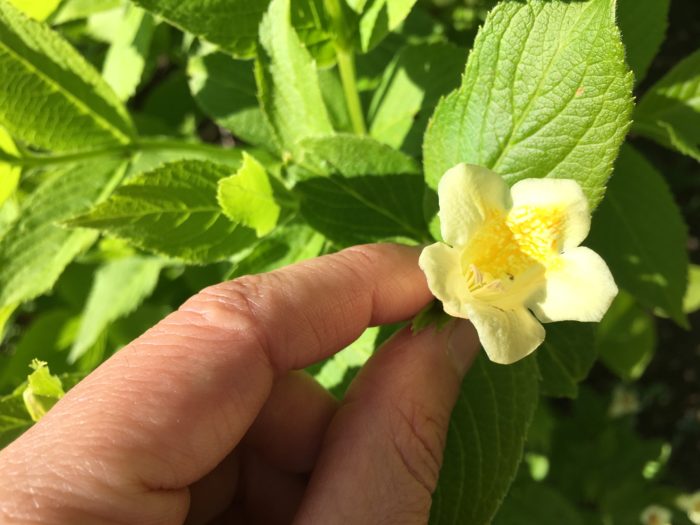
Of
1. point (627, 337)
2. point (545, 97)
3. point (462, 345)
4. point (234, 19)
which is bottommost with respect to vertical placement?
point (627, 337)

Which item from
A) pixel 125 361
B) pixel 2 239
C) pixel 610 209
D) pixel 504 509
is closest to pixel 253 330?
pixel 125 361

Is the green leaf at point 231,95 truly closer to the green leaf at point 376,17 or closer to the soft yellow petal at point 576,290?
the green leaf at point 376,17

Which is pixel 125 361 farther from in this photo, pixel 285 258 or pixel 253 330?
pixel 285 258

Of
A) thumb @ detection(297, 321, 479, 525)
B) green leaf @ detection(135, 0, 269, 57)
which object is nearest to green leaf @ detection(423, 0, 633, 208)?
thumb @ detection(297, 321, 479, 525)

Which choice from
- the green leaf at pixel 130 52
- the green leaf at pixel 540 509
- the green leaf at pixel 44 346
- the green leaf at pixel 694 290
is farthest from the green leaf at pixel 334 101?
the green leaf at pixel 694 290

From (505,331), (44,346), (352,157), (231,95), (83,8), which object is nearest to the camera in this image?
(505,331)

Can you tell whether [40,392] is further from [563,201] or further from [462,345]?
[563,201]

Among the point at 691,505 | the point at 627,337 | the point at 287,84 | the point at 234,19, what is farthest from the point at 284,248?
the point at 691,505
